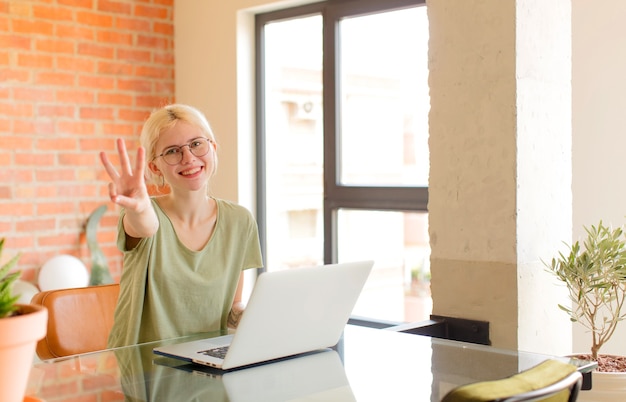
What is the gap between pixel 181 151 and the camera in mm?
2311

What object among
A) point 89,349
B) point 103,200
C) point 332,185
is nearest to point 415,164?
point 332,185

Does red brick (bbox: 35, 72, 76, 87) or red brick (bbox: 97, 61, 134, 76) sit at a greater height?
red brick (bbox: 97, 61, 134, 76)

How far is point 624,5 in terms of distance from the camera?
2846 mm

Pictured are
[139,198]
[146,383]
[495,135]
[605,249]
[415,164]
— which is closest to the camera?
[146,383]

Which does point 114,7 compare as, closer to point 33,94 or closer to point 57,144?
point 33,94

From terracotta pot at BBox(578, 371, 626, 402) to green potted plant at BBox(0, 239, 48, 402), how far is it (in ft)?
4.79

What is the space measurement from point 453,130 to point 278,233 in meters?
1.97

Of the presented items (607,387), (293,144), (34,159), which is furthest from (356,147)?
(607,387)

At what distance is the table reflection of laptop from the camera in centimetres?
146

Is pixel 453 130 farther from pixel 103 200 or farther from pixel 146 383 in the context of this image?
pixel 103 200

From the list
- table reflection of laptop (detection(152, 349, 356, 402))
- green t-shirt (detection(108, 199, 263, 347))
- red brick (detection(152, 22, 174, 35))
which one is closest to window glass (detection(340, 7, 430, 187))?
red brick (detection(152, 22, 174, 35))

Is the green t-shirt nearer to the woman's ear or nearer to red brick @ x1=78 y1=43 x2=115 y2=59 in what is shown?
the woman's ear

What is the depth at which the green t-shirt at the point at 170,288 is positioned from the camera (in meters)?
2.21

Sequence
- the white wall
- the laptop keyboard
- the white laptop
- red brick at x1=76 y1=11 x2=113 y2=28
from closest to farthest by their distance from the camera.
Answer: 1. the white laptop
2. the laptop keyboard
3. the white wall
4. red brick at x1=76 y1=11 x2=113 y2=28
